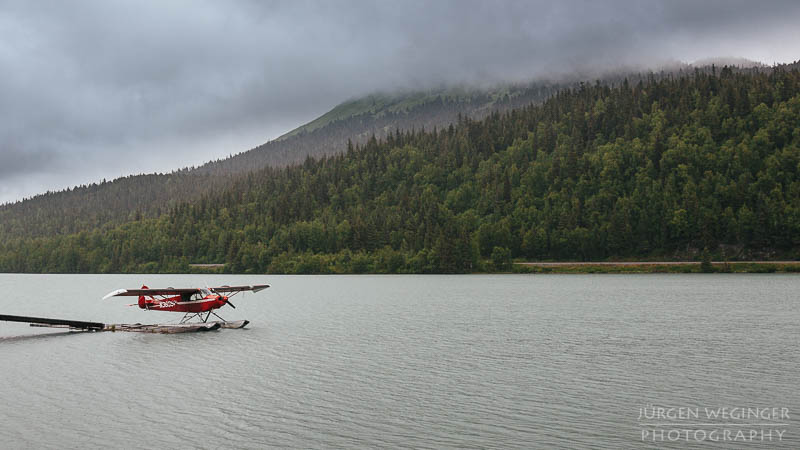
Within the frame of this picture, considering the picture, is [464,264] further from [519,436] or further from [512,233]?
[519,436]

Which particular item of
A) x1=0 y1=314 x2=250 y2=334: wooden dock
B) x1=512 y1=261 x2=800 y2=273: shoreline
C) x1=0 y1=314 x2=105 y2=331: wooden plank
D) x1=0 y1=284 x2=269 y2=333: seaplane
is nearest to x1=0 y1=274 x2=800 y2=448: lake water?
x1=0 y1=314 x2=250 y2=334: wooden dock

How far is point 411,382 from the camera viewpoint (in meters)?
28.5

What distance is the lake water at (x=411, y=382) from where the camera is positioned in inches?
811

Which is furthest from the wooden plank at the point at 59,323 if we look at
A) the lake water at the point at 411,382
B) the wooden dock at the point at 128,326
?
the lake water at the point at 411,382

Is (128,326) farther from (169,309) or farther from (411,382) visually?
(411,382)

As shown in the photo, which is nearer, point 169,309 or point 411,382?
point 411,382

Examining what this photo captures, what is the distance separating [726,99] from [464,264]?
103294mm

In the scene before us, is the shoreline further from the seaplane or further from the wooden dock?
the wooden dock

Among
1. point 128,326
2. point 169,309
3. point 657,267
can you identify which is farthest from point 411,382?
point 657,267

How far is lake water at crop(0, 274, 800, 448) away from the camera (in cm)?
2061

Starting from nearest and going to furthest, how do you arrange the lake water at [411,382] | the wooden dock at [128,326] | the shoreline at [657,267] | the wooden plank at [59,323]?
the lake water at [411,382]
the wooden plank at [59,323]
the wooden dock at [128,326]
the shoreline at [657,267]

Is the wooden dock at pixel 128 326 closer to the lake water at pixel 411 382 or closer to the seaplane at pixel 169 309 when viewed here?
the seaplane at pixel 169 309

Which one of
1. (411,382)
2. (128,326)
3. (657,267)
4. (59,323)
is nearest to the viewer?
(411,382)

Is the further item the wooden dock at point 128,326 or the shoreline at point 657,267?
the shoreline at point 657,267
